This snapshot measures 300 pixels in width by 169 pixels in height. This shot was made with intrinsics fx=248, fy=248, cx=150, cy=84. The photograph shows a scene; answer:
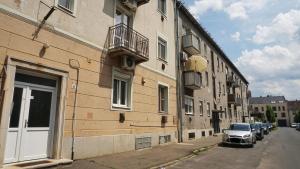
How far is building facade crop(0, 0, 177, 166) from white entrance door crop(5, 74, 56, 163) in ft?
0.10

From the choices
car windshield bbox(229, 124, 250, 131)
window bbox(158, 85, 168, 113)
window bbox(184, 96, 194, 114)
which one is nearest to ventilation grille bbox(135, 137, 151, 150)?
window bbox(158, 85, 168, 113)

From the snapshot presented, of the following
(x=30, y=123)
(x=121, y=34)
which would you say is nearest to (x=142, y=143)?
(x=121, y=34)

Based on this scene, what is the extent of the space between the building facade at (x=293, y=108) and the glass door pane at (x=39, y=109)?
5478 inches

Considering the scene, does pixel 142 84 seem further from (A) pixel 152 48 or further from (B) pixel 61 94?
(B) pixel 61 94

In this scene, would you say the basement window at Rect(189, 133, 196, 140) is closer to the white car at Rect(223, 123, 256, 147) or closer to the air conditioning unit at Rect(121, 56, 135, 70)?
the white car at Rect(223, 123, 256, 147)

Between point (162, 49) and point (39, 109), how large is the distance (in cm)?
1054

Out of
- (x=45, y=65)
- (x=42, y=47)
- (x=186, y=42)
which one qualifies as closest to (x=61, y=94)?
(x=45, y=65)

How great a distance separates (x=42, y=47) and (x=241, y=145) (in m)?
15.1

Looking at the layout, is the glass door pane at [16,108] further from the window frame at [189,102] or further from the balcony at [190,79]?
the window frame at [189,102]

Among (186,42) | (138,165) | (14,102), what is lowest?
(138,165)

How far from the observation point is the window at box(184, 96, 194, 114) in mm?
20492

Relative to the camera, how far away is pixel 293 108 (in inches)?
5285

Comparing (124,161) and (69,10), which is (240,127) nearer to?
(124,161)

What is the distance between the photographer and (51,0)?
29.9ft
